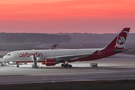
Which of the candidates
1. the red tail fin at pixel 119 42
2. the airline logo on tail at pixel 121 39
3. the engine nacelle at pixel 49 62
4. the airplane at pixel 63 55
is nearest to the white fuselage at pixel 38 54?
the airplane at pixel 63 55

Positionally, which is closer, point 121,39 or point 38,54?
point 38,54

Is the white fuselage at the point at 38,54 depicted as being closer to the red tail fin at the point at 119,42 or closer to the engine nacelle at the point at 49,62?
the engine nacelle at the point at 49,62

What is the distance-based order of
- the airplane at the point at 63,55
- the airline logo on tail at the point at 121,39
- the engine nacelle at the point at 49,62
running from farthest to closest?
the airline logo on tail at the point at 121,39 → the airplane at the point at 63,55 → the engine nacelle at the point at 49,62

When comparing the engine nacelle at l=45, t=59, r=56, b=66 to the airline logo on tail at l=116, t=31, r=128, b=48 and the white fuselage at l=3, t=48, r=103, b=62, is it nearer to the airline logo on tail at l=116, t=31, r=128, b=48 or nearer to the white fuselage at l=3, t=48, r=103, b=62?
the white fuselage at l=3, t=48, r=103, b=62

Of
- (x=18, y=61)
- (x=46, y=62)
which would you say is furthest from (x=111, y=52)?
(x=18, y=61)

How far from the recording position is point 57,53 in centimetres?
5356

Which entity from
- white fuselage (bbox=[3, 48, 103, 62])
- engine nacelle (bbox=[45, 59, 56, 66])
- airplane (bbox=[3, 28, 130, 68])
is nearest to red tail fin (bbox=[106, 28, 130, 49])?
airplane (bbox=[3, 28, 130, 68])

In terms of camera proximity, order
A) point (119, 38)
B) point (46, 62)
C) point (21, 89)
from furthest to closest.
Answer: point (119, 38), point (46, 62), point (21, 89)

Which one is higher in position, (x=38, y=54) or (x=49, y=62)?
(x=38, y=54)

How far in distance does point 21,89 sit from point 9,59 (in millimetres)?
28637

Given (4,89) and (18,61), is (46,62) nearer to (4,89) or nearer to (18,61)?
(18,61)

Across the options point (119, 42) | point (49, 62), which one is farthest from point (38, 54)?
point (119, 42)

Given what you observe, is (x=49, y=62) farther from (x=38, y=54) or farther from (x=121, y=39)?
(x=121, y=39)

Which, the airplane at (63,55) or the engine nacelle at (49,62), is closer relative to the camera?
the engine nacelle at (49,62)
